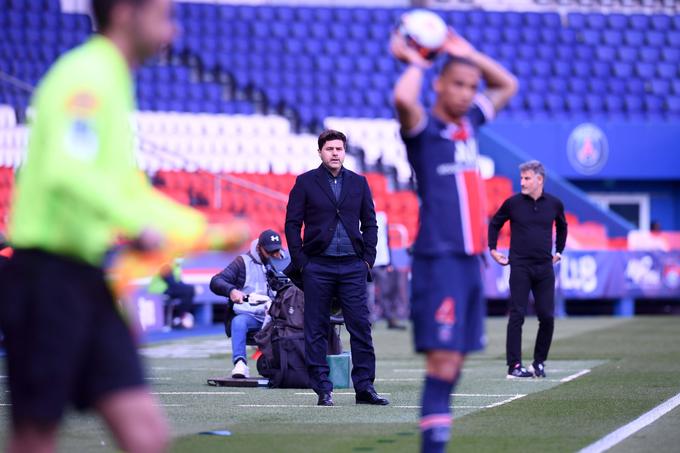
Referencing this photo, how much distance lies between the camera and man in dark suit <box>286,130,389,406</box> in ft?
31.8

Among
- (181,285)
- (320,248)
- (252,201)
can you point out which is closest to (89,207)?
(320,248)

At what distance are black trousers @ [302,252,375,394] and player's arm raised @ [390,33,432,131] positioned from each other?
13.5ft

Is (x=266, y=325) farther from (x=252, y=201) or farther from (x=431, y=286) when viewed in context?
(x=252, y=201)

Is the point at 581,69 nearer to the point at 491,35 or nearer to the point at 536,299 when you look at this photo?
the point at 491,35

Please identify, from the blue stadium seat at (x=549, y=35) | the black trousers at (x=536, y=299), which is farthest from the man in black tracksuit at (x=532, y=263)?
the blue stadium seat at (x=549, y=35)

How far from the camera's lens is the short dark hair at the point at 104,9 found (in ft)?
13.2

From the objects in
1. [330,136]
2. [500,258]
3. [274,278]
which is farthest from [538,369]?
[330,136]

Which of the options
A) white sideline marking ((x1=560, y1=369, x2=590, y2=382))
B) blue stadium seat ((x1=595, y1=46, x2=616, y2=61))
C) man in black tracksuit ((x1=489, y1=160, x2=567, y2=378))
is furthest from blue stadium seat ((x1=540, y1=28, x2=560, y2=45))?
man in black tracksuit ((x1=489, y1=160, x2=567, y2=378))

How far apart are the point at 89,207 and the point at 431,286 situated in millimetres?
2222

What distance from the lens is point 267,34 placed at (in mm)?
30828

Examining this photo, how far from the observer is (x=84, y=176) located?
3.69 m

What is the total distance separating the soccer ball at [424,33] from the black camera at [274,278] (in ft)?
21.4

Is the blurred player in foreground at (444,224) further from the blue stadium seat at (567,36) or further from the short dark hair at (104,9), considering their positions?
the blue stadium seat at (567,36)

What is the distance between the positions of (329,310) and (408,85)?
4.46 metres
